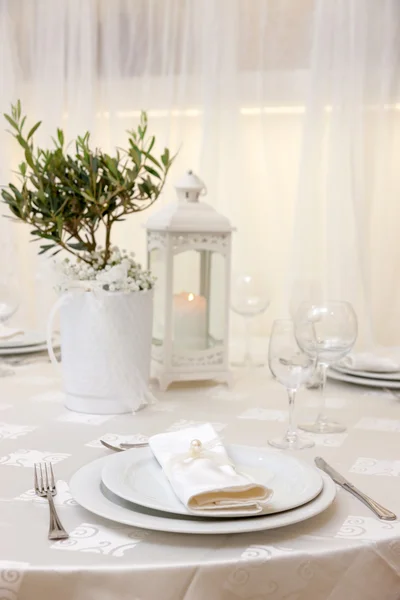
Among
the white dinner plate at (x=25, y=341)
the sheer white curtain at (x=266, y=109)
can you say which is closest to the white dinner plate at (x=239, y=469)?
the white dinner plate at (x=25, y=341)

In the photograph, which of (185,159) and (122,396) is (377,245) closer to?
(185,159)

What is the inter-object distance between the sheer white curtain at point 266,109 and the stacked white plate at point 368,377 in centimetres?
83

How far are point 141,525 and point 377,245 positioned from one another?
185 centimetres

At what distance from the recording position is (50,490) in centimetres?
96

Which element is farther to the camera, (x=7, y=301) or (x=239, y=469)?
(x=7, y=301)

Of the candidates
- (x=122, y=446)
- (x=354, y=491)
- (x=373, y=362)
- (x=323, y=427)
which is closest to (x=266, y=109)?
(x=373, y=362)

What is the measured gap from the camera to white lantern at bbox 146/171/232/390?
158 centimetres

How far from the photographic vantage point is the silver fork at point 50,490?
2.71 feet

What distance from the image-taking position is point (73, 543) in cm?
81

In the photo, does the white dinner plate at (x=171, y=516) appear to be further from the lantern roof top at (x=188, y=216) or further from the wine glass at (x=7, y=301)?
the wine glass at (x=7, y=301)

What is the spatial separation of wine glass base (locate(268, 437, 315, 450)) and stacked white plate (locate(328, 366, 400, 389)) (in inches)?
15.5

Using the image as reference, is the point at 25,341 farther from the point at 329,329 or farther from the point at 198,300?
the point at 329,329

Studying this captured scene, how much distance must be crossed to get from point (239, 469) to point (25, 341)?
0.99 meters

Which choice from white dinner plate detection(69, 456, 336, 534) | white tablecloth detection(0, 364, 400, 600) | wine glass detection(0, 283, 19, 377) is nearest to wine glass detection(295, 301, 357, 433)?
white tablecloth detection(0, 364, 400, 600)
